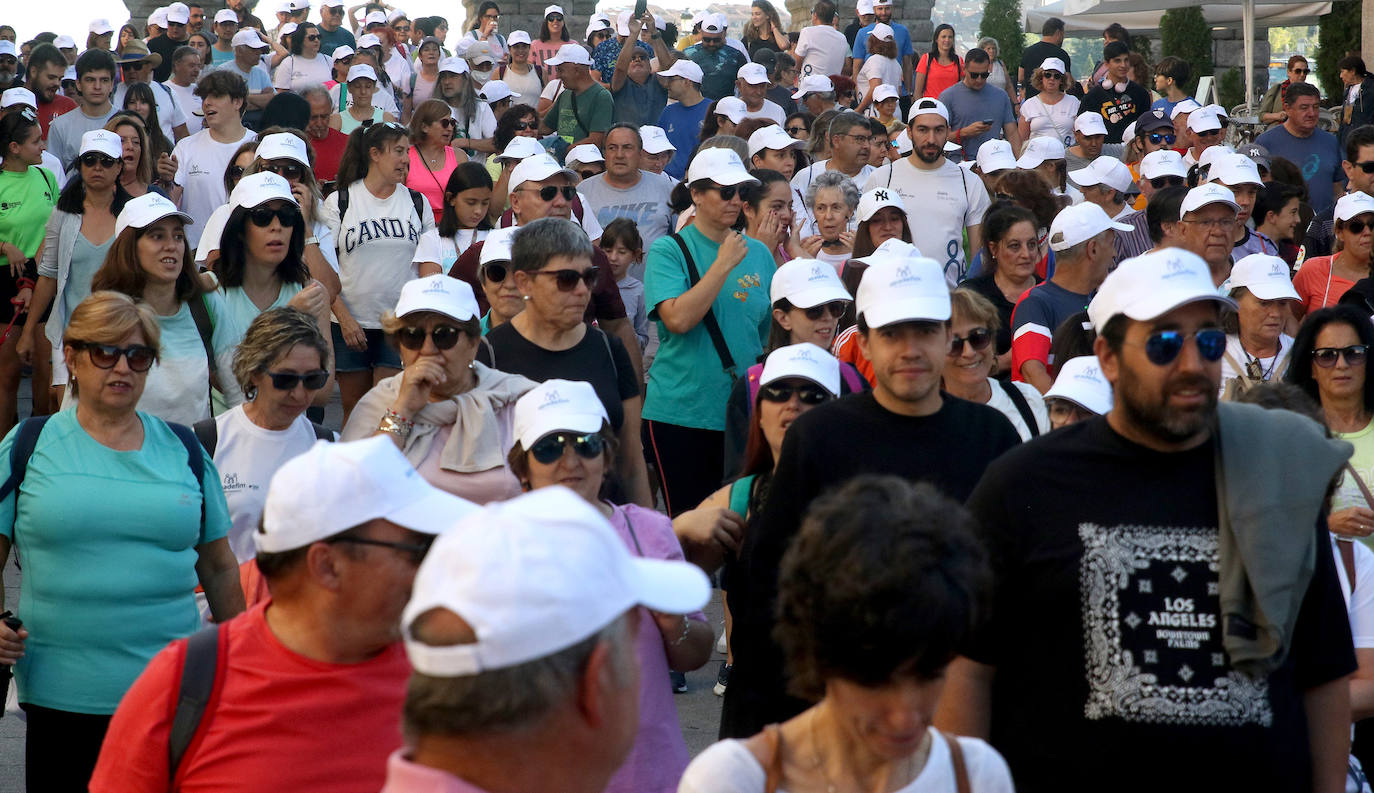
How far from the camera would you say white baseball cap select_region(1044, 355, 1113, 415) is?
5094 mm

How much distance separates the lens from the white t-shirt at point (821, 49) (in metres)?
17.1

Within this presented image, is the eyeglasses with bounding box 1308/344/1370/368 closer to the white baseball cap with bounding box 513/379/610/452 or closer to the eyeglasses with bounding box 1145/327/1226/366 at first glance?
the white baseball cap with bounding box 513/379/610/452

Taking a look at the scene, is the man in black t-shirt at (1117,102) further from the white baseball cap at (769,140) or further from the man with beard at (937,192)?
the white baseball cap at (769,140)

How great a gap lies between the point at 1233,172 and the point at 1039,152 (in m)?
1.85

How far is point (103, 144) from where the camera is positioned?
8016 mm

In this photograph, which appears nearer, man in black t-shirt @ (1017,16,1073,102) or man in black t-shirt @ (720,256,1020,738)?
man in black t-shirt @ (720,256,1020,738)

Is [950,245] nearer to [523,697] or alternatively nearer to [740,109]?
[740,109]

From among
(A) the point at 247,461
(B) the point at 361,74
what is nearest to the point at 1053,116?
(B) the point at 361,74

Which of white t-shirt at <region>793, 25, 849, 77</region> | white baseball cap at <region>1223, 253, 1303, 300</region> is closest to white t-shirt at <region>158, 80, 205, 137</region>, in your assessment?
Result: white t-shirt at <region>793, 25, 849, 77</region>

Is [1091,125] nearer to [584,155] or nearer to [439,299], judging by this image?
[584,155]

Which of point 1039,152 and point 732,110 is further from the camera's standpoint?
point 732,110

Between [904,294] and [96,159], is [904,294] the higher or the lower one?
the lower one

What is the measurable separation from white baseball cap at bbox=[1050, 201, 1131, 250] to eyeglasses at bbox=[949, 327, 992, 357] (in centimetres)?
187

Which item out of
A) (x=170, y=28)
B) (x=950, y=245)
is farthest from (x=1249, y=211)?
(x=170, y=28)
